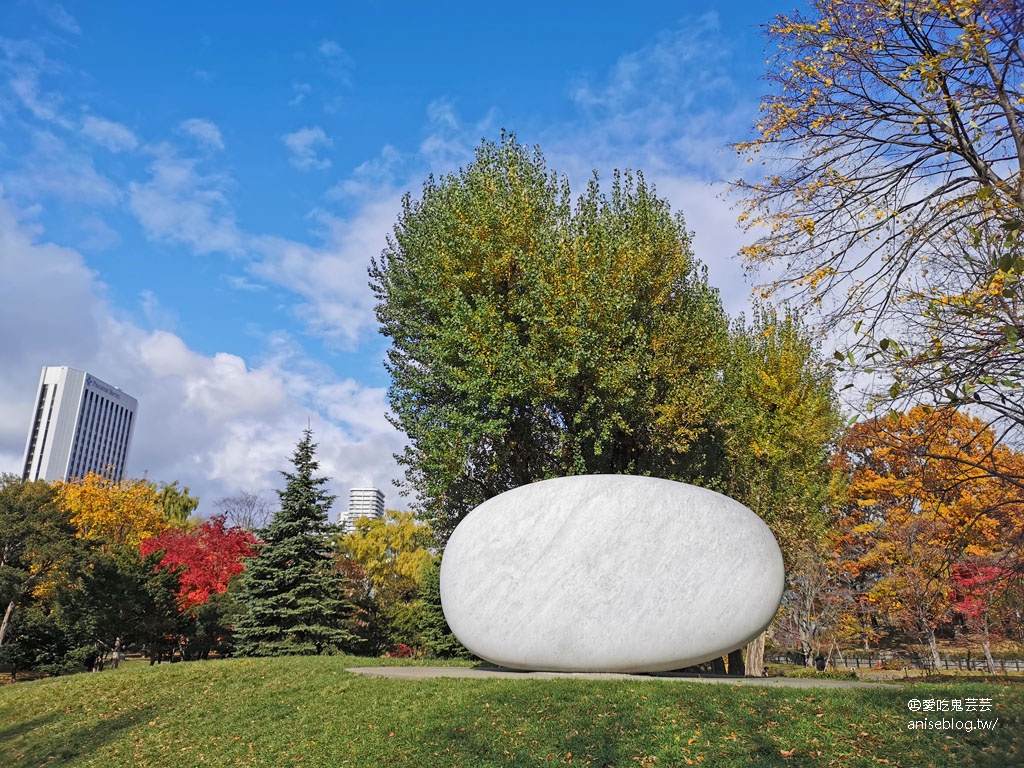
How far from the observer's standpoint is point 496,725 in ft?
26.2

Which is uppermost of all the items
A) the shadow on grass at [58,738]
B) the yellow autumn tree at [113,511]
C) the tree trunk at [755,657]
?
the yellow autumn tree at [113,511]

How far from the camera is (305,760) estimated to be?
7.88m

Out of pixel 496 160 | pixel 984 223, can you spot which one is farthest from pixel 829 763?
pixel 496 160

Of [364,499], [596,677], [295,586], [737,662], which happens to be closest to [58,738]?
[596,677]

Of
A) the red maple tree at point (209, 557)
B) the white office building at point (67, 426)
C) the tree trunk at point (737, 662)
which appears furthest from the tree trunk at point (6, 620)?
the white office building at point (67, 426)

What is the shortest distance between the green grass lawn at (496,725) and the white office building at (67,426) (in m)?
96.9

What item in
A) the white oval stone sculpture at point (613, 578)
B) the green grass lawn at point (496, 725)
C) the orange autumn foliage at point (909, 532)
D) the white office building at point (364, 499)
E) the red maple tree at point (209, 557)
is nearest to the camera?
the green grass lawn at point (496, 725)

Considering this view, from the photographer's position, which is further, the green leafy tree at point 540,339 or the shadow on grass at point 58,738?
the green leafy tree at point 540,339

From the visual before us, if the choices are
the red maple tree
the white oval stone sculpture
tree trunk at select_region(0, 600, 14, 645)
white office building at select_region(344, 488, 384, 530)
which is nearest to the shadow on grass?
the white oval stone sculpture

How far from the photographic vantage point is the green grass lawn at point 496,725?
6.94 metres

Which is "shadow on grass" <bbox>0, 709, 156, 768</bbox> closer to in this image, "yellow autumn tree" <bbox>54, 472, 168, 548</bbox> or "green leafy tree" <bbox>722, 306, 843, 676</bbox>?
"green leafy tree" <bbox>722, 306, 843, 676</bbox>

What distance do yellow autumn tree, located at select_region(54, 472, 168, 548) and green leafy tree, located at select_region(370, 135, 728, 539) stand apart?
71.5ft

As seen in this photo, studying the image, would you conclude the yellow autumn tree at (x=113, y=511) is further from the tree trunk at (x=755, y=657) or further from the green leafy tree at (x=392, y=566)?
the tree trunk at (x=755, y=657)

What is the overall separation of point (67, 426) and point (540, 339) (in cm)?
10270
